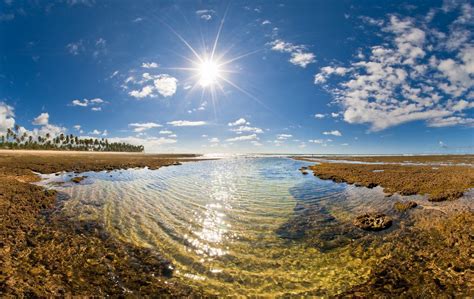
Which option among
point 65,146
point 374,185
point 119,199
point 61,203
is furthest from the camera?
point 65,146

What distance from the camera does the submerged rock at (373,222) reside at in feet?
45.2

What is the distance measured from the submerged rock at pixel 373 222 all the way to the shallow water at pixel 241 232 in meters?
0.53

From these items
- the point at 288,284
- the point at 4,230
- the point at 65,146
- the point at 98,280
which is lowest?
the point at 288,284

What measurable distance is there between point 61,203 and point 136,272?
14.3 m

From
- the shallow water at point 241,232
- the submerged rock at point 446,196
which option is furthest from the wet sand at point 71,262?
the submerged rock at point 446,196

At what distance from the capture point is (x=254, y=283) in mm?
8492

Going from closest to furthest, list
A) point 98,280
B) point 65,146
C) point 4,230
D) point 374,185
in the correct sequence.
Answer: point 98,280 < point 4,230 < point 374,185 < point 65,146

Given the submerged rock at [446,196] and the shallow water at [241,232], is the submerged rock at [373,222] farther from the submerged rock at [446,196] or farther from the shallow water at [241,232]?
the submerged rock at [446,196]

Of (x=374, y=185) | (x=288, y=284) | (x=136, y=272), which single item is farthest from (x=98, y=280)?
(x=374, y=185)

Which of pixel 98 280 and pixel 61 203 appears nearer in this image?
pixel 98 280

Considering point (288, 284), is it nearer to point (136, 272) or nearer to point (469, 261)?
point (136, 272)

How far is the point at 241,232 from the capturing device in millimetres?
13656

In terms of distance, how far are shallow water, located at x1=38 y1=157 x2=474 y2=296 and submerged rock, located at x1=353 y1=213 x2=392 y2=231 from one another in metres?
0.53

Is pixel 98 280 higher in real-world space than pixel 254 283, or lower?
higher
